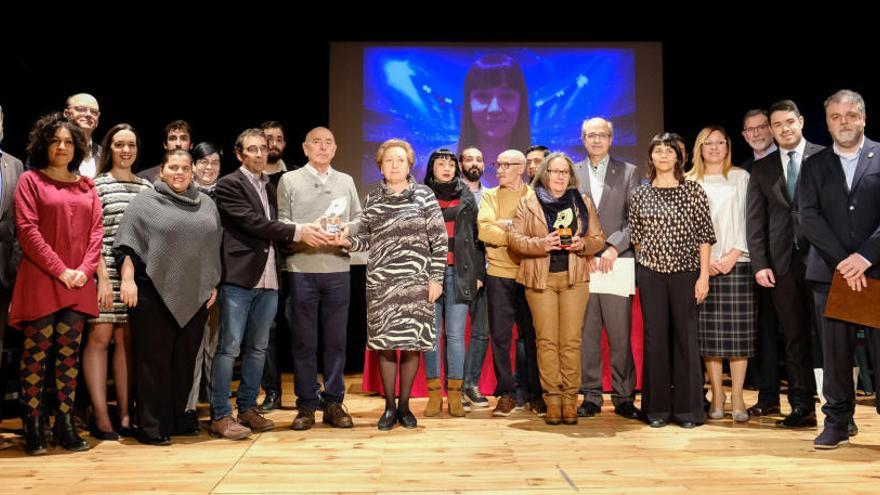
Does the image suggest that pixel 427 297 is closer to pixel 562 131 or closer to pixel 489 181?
pixel 489 181

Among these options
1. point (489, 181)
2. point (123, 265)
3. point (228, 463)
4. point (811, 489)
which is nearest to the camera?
point (811, 489)

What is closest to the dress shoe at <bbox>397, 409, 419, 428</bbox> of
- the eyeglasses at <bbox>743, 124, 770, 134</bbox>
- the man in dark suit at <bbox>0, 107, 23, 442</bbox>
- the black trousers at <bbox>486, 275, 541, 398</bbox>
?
the black trousers at <bbox>486, 275, 541, 398</bbox>

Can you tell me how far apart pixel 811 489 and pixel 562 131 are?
4567 mm

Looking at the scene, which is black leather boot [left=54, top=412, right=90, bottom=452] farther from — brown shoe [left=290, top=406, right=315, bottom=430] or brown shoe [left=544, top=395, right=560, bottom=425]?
brown shoe [left=544, top=395, right=560, bottom=425]

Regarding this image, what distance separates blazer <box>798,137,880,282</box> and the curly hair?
3526 millimetres

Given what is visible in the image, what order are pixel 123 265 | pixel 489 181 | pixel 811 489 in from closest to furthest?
pixel 811 489 → pixel 123 265 → pixel 489 181

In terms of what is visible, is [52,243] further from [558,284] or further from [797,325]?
[797,325]

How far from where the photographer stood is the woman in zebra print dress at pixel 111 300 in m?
3.89

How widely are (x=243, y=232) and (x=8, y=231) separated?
43.2 inches

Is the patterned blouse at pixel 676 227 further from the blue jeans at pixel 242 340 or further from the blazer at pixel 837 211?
the blue jeans at pixel 242 340

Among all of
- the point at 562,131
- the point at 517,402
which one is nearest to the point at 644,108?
the point at 562,131

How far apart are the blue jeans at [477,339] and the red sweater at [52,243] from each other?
7.46 ft

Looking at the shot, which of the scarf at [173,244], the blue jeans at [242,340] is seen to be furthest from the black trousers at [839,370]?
the scarf at [173,244]

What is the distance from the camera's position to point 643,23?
7219mm
